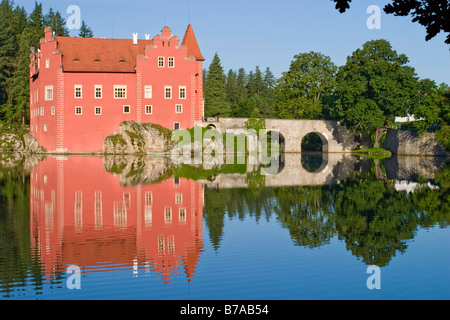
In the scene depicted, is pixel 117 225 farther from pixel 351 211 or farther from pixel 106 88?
pixel 106 88

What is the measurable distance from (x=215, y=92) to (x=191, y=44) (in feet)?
64.1

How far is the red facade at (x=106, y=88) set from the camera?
5191 centimetres

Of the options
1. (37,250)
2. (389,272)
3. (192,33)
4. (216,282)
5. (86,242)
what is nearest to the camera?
(216,282)

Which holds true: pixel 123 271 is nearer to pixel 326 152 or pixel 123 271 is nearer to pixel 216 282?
pixel 216 282

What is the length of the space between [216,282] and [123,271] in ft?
5.25

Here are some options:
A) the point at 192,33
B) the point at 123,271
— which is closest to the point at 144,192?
the point at 123,271

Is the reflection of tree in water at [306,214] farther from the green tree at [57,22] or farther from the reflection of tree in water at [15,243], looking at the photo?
the green tree at [57,22]

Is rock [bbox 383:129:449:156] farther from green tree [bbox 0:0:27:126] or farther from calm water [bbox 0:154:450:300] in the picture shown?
green tree [bbox 0:0:27:126]

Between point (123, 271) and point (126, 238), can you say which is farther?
point (126, 238)

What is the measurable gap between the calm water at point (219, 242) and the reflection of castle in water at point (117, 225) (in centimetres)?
3

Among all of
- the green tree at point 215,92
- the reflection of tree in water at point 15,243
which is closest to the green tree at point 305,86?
the green tree at point 215,92

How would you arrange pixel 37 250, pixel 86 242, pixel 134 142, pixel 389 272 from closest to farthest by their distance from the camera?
pixel 389 272 → pixel 37 250 → pixel 86 242 → pixel 134 142

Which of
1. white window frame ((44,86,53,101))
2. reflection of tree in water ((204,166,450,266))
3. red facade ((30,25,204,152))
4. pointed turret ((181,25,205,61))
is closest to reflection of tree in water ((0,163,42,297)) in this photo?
reflection of tree in water ((204,166,450,266))

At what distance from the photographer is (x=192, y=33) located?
56.2m
